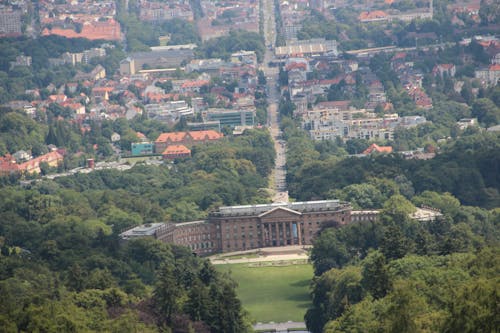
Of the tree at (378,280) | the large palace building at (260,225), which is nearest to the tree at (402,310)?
the tree at (378,280)

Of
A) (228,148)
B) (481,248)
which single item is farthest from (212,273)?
(228,148)

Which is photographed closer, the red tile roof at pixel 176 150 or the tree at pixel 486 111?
the red tile roof at pixel 176 150

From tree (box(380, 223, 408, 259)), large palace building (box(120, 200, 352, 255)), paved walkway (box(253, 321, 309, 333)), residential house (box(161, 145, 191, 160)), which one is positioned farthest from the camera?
residential house (box(161, 145, 191, 160))

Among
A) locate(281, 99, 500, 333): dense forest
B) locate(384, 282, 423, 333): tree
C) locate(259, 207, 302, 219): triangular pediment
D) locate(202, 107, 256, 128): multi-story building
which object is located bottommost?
locate(202, 107, 256, 128): multi-story building

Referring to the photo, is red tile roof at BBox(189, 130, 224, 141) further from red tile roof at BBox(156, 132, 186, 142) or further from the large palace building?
the large palace building

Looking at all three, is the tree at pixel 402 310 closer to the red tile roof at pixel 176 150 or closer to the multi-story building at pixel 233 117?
the red tile roof at pixel 176 150

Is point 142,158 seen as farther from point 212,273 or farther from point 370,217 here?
point 212,273

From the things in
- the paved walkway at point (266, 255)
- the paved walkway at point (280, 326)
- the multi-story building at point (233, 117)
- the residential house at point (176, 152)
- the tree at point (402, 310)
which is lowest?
the multi-story building at point (233, 117)

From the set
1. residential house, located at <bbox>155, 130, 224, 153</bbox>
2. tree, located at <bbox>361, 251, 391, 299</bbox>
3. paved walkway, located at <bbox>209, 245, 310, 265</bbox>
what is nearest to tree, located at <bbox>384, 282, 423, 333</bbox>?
tree, located at <bbox>361, 251, 391, 299</bbox>
